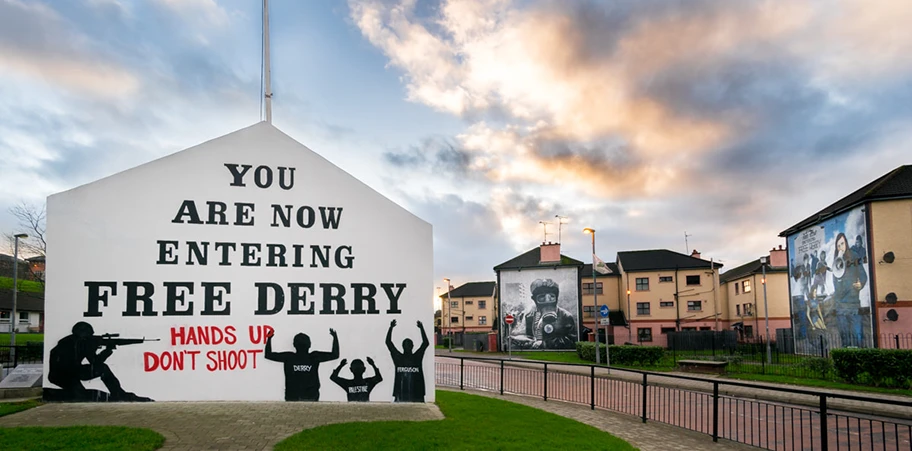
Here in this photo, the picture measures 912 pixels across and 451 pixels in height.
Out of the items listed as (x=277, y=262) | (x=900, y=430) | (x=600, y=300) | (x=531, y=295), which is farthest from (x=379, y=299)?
(x=600, y=300)

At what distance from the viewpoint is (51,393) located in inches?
507

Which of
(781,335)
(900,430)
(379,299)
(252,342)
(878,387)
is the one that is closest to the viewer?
(900,430)

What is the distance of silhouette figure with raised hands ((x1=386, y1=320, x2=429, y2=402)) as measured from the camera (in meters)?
14.5

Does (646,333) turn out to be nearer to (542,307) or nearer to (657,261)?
(657,261)

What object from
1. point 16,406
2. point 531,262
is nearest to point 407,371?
point 16,406

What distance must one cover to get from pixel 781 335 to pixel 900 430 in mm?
28376

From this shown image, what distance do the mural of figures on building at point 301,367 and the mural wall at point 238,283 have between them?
0.10ft

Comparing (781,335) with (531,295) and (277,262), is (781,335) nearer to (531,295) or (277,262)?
(531,295)

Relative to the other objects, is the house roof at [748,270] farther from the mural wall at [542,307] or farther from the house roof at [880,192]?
the house roof at [880,192]

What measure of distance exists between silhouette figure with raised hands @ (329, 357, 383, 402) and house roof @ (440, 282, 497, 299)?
64670mm

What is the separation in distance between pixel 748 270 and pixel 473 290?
38.7 meters

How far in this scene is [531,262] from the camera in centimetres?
4753

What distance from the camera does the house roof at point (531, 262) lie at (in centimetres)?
4609

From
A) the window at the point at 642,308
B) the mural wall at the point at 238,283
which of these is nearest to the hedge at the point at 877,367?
the mural wall at the point at 238,283
